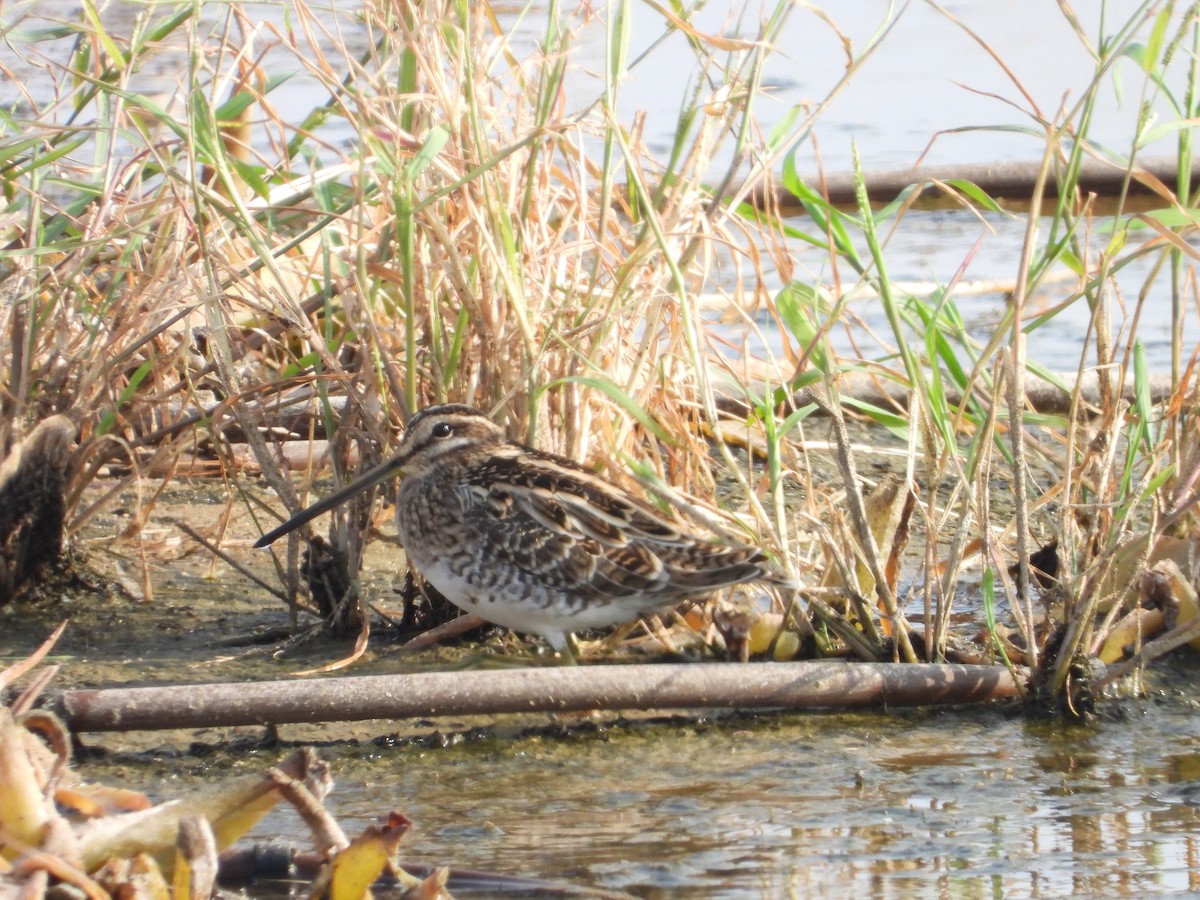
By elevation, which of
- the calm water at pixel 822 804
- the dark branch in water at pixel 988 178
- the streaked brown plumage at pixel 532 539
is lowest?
the calm water at pixel 822 804

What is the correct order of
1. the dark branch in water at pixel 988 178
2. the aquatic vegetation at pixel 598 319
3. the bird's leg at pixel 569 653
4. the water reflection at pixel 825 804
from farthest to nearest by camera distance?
the dark branch in water at pixel 988 178, the bird's leg at pixel 569 653, the aquatic vegetation at pixel 598 319, the water reflection at pixel 825 804

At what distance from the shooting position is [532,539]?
4285 millimetres

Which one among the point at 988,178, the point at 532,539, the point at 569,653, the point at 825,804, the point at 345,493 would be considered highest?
the point at 988,178

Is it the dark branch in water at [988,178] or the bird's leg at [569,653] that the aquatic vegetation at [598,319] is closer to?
the bird's leg at [569,653]

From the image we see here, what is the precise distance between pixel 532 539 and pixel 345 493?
0.53 metres

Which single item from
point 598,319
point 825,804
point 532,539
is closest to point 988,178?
point 598,319

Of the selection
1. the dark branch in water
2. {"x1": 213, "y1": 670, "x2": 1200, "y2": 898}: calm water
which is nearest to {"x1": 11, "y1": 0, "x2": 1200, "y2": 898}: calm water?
{"x1": 213, "y1": 670, "x2": 1200, "y2": 898}: calm water

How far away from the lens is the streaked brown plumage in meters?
4.17

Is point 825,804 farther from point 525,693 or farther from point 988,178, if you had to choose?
point 988,178

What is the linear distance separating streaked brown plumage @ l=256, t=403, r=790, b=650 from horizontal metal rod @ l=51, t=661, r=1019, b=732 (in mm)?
286

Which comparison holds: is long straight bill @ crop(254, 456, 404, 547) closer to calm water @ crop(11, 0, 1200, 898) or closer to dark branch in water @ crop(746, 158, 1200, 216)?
calm water @ crop(11, 0, 1200, 898)

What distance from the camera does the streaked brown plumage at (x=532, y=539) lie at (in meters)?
4.17

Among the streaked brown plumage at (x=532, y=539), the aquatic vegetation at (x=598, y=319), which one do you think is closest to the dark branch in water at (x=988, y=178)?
the aquatic vegetation at (x=598, y=319)

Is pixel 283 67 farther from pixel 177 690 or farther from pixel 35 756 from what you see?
pixel 35 756
